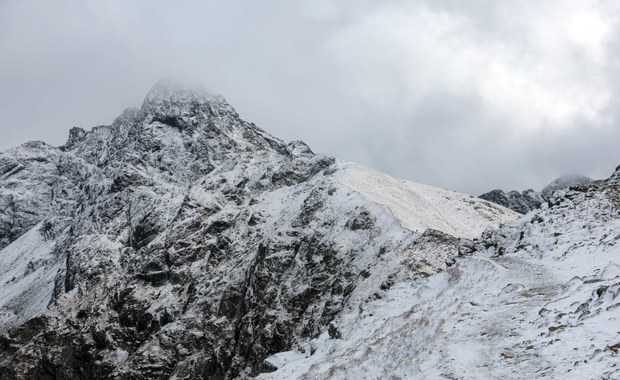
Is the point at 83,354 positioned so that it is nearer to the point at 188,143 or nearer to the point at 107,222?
the point at 107,222

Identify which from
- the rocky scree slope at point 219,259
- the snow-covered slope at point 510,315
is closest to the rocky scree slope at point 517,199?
the rocky scree slope at point 219,259

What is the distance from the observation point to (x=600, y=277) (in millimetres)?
20359

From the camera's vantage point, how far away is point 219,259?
4112 inches

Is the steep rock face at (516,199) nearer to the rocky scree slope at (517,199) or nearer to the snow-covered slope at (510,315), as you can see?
the rocky scree slope at (517,199)

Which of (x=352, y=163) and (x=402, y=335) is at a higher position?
(x=352, y=163)

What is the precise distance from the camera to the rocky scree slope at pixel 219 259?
7175 cm

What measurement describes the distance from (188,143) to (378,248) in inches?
4682

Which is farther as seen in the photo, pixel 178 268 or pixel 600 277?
pixel 178 268

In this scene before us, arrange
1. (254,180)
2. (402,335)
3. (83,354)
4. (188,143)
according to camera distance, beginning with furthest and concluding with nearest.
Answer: (188,143) < (254,180) < (83,354) < (402,335)

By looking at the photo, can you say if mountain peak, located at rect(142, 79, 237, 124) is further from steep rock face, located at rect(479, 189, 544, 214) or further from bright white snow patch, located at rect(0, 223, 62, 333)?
steep rock face, located at rect(479, 189, 544, 214)

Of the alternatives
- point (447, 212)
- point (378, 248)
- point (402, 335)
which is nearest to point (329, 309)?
point (378, 248)

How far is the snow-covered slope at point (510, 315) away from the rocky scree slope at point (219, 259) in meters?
7.22

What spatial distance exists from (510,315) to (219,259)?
87043 millimetres

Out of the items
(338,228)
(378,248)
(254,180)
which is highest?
(254,180)
